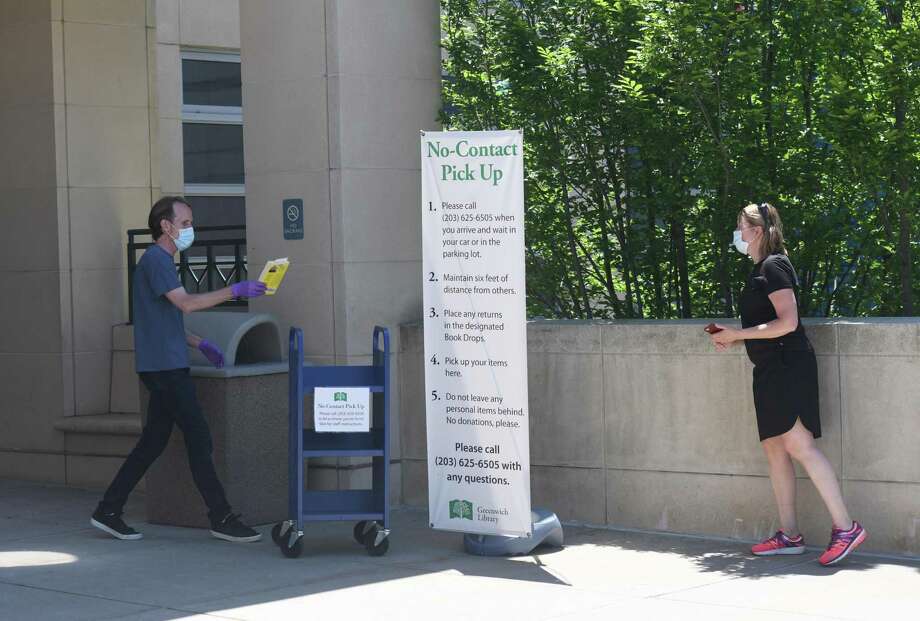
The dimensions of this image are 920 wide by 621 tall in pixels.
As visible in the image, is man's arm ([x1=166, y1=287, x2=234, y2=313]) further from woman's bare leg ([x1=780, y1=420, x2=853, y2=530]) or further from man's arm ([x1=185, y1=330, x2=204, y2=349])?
woman's bare leg ([x1=780, y1=420, x2=853, y2=530])

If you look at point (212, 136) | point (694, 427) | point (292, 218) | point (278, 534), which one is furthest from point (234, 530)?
point (212, 136)

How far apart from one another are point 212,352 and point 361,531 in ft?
4.83

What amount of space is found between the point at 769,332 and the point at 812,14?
2132mm

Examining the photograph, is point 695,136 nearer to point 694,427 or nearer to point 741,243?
point 741,243

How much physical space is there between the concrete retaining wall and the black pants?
1636mm

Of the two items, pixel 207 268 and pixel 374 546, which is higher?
pixel 207 268

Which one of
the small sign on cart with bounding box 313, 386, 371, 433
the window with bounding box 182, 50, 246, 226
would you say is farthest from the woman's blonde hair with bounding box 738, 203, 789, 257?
the window with bounding box 182, 50, 246, 226

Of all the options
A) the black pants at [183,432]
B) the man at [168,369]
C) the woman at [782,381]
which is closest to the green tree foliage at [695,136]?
the woman at [782,381]

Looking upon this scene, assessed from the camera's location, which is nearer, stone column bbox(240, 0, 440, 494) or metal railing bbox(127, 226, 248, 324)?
stone column bbox(240, 0, 440, 494)

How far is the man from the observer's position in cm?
834

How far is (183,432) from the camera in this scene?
8422mm

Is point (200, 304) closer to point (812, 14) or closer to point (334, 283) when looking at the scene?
point (334, 283)

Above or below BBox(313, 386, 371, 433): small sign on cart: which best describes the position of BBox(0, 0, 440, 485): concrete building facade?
above

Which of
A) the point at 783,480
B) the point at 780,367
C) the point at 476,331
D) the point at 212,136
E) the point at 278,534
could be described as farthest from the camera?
the point at 212,136
